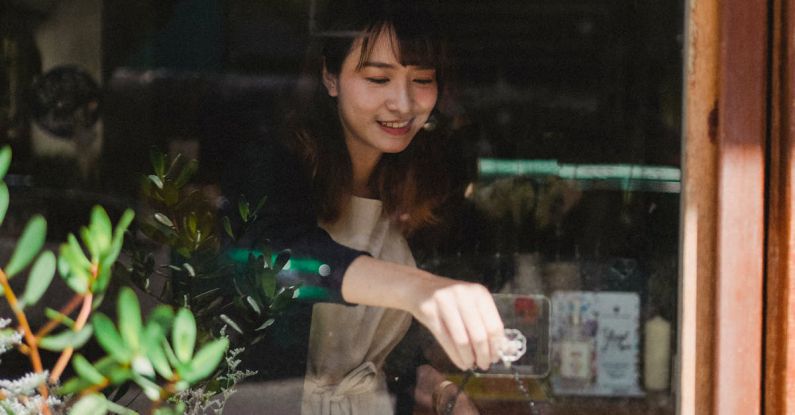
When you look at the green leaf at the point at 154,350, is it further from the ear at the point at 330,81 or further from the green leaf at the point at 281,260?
the ear at the point at 330,81

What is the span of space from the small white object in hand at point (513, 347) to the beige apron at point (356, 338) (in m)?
0.23

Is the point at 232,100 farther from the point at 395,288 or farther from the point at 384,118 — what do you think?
the point at 395,288

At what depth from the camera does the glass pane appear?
211 cm

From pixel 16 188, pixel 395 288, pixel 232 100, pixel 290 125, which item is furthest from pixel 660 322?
pixel 16 188

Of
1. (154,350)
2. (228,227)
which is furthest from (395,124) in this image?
(154,350)

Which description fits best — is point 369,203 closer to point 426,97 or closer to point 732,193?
point 426,97

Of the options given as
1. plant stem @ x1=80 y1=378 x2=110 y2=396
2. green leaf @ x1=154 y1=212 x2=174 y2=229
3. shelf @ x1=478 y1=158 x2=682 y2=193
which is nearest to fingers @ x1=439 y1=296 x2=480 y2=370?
shelf @ x1=478 y1=158 x2=682 y2=193

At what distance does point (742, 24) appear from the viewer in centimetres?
184

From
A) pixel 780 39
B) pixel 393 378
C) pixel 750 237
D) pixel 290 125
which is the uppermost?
pixel 780 39

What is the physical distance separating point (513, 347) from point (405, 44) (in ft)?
2.40

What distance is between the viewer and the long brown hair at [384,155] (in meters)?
2.10

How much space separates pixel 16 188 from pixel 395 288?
2.95 feet

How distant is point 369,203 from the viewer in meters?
2.16

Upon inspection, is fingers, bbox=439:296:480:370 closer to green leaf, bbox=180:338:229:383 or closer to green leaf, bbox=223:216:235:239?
green leaf, bbox=223:216:235:239
